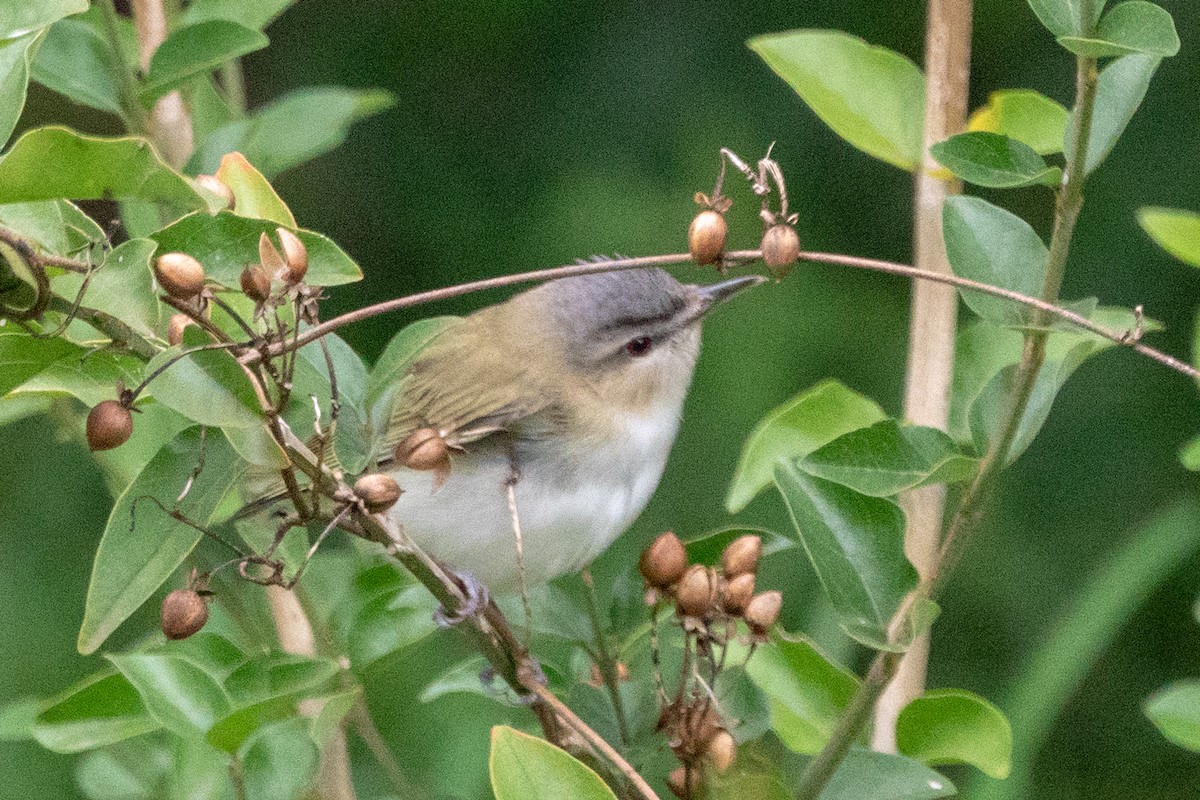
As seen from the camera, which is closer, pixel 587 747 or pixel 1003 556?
pixel 587 747

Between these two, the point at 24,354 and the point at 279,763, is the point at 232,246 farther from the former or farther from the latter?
the point at 279,763

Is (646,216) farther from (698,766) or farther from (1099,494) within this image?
(698,766)

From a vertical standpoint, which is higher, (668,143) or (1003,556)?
(668,143)

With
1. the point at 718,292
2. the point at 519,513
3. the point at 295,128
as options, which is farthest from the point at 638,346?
the point at 295,128

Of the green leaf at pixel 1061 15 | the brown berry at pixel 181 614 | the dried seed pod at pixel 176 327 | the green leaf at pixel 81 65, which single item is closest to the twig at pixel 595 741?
the brown berry at pixel 181 614

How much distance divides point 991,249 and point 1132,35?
18cm

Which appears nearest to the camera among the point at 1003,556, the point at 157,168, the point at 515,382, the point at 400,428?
the point at 157,168

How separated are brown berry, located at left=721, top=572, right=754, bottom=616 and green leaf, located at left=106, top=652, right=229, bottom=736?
41cm

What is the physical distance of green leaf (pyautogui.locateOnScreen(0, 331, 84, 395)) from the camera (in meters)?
0.90

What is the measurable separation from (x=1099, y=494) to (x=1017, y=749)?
2.91 feet

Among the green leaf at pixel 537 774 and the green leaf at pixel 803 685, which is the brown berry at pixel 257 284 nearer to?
the green leaf at pixel 537 774

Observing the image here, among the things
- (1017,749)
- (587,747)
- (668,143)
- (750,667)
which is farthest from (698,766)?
(668,143)

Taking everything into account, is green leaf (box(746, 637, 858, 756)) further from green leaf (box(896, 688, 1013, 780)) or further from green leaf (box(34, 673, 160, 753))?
green leaf (box(34, 673, 160, 753))

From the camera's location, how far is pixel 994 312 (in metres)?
1.09
